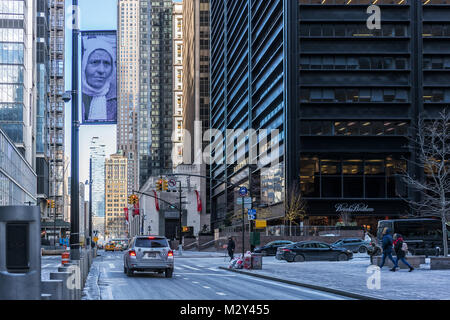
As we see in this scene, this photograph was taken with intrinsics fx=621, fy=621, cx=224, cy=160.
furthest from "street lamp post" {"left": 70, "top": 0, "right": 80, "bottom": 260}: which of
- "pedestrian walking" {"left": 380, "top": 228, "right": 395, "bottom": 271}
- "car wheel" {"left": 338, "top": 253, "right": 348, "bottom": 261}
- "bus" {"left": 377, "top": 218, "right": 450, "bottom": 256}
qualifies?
"bus" {"left": 377, "top": 218, "right": 450, "bottom": 256}

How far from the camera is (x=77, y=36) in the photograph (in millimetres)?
18625

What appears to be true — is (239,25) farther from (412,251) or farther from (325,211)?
(412,251)

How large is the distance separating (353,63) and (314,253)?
1420 inches

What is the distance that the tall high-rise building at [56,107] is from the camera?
15800 centimetres

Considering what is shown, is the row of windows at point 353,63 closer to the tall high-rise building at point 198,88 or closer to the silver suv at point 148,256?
the silver suv at point 148,256

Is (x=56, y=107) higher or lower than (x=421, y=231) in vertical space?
higher

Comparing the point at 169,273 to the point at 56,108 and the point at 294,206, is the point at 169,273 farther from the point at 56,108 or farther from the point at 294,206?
the point at 56,108

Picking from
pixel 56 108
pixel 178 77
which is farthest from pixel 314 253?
pixel 178 77

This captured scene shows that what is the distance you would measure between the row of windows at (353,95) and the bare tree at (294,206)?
10.8 meters

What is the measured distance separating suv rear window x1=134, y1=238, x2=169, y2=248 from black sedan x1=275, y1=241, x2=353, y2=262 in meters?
17.4

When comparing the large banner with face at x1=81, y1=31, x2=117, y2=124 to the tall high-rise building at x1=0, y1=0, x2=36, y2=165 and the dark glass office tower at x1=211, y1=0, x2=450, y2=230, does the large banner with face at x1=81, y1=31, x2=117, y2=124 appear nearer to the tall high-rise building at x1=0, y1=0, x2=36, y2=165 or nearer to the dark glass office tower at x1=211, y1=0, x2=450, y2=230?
the dark glass office tower at x1=211, y1=0, x2=450, y2=230

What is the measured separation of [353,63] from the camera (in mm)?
71000


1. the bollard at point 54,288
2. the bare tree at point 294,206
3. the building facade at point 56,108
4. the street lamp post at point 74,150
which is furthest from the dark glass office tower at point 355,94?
the building facade at point 56,108

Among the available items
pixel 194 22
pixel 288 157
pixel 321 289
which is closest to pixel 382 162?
pixel 288 157
